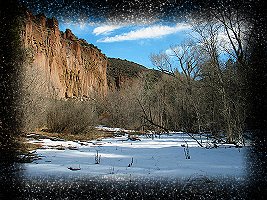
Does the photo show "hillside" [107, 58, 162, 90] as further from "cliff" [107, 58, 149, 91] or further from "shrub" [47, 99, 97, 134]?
"shrub" [47, 99, 97, 134]

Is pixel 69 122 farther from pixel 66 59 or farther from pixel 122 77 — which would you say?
pixel 66 59

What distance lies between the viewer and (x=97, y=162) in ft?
3.88

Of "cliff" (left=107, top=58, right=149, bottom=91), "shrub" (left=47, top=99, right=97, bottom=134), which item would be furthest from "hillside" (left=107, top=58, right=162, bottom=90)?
"shrub" (left=47, top=99, right=97, bottom=134)

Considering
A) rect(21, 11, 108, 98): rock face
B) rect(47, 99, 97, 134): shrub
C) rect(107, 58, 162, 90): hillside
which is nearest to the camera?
rect(21, 11, 108, 98): rock face

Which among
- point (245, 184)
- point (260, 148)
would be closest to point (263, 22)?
point (260, 148)

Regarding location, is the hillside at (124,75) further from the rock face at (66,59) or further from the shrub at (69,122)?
the shrub at (69,122)

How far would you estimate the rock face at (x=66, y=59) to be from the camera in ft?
3.55

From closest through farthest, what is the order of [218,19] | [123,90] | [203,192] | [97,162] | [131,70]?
[203,192] → [218,19] → [97,162] → [131,70] → [123,90]

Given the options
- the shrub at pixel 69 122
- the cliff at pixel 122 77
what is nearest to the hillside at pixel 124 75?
the cliff at pixel 122 77

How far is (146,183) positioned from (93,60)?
0.63 m

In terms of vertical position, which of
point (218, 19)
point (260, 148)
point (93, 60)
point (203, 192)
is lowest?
point (203, 192)

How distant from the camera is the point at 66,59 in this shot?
1.19m

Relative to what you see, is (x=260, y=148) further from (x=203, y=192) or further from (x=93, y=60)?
(x=93, y=60)

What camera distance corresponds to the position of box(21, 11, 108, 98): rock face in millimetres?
1081
